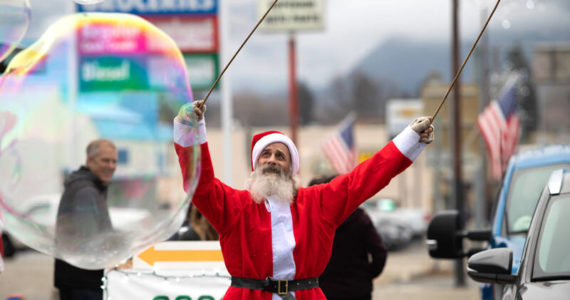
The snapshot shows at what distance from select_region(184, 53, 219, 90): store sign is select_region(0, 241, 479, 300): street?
3.83m

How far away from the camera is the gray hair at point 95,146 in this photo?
17.6 ft

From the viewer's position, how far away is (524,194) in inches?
279

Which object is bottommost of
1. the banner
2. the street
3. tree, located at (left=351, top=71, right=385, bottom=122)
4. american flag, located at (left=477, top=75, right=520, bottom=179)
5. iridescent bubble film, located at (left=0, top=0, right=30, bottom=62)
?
tree, located at (left=351, top=71, right=385, bottom=122)

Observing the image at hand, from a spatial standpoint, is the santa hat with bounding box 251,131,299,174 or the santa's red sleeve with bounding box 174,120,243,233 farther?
the santa hat with bounding box 251,131,299,174

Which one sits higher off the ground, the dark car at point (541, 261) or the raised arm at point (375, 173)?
the raised arm at point (375, 173)

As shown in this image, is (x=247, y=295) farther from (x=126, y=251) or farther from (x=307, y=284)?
(x=126, y=251)

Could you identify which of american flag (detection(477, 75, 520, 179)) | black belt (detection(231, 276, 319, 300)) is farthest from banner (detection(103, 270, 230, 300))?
american flag (detection(477, 75, 520, 179))

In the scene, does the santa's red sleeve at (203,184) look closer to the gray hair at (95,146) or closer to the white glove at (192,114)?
the white glove at (192,114)

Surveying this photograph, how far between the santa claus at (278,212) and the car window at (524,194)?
98.7 inches

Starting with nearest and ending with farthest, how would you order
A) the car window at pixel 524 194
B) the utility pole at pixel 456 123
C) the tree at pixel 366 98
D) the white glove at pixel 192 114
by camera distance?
the white glove at pixel 192 114
the car window at pixel 524 194
the utility pole at pixel 456 123
the tree at pixel 366 98

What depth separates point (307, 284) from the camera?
4.49 m

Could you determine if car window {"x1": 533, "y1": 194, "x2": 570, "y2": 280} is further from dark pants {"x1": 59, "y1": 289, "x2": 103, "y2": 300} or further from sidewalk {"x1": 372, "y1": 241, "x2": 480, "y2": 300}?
sidewalk {"x1": 372, "y1": 241, "x2": 480, "y2": 300}

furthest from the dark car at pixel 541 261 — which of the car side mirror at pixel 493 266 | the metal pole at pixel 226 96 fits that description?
the metal pole at pixel 226 96

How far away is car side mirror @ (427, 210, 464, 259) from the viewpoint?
7.17m
